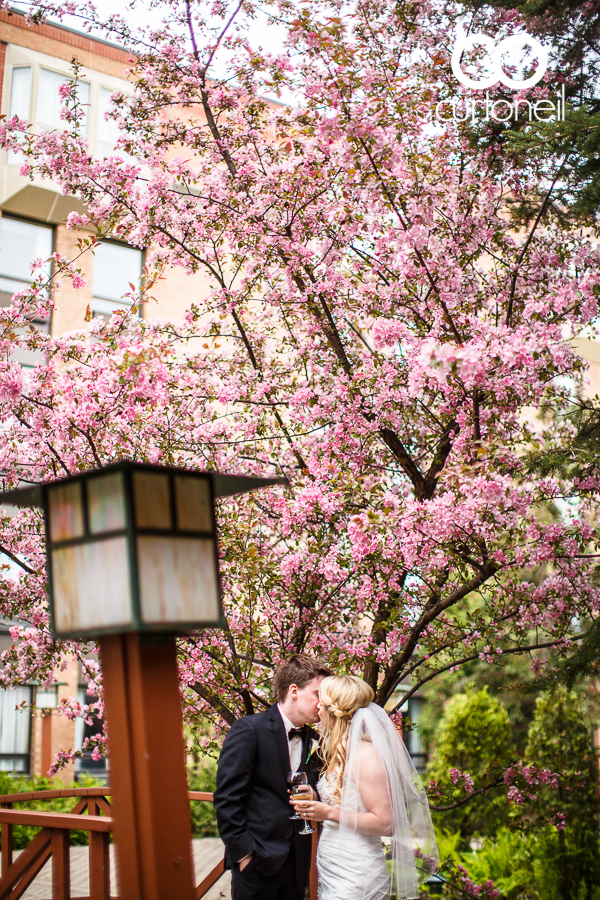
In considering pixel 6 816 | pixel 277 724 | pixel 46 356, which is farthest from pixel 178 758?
pixel 46 356

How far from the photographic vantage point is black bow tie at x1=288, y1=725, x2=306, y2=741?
395 centimetres

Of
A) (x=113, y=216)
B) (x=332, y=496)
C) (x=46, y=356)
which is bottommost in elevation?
(x=332, y=496)

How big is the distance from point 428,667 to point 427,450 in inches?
61.1

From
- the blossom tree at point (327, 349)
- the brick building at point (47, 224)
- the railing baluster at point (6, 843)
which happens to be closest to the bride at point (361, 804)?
the blossom tree at point (327, 349)

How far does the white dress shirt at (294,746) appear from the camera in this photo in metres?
3.93

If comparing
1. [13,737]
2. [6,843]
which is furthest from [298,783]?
[13,737]

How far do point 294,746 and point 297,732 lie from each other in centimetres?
7

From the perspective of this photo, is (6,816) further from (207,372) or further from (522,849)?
(522,849)

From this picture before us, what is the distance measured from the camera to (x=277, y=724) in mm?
3879

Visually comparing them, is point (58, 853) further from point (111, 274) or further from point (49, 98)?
point (49, 98)

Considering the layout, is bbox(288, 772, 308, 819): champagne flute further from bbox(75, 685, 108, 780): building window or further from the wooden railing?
bbox(75, 685, 108, 780): building window

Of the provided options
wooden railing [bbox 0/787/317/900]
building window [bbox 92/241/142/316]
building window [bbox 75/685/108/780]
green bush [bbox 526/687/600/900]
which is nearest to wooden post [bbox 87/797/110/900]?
wooden railing [bbox 0/787/317/900]

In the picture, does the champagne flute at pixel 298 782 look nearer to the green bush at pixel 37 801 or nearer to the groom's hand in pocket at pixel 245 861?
the groom's hand in pocket at pixel 245 861

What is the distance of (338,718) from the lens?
3783mm
